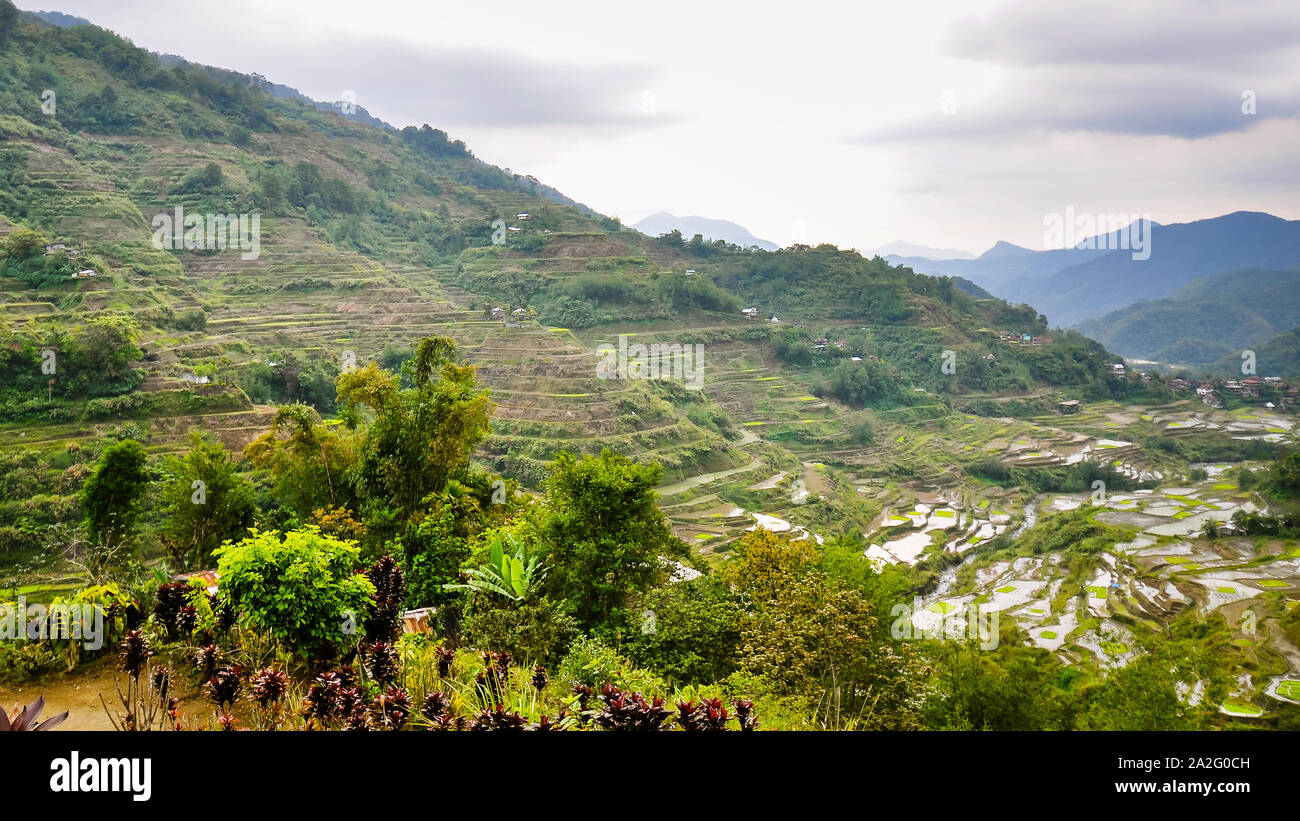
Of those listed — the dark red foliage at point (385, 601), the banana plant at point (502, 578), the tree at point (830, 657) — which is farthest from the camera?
the tree at point (830, 657)

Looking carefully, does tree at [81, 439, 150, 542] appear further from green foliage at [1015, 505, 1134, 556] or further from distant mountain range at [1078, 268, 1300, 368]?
distant mountain range at [1078, 268, 1300, 368]

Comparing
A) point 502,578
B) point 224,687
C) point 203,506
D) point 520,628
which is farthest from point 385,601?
point 203,506

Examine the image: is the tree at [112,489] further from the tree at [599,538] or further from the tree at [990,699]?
the tree at [990,699]

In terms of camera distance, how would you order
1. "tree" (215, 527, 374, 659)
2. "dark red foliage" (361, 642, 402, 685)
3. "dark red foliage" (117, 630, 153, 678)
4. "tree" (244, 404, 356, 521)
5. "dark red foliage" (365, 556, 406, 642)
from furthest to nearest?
"tree" (244, 404, 356, 521) → "tree" (215, 527, 374, 659) → "dark red foliage" (365, 556, 406, 642) → "dark red foliage" (361, 642, 402, 685) → "dark red foliage" (117, 630, 153, 678)

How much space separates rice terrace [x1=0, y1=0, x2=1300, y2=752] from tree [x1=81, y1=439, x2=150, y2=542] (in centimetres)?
6

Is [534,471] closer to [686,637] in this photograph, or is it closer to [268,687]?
[686,637]

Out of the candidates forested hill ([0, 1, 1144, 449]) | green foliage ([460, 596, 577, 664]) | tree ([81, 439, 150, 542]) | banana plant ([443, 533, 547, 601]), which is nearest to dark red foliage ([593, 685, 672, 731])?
green foliage ([460, 596, 577, 664])

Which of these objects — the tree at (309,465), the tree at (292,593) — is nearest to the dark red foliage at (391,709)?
the tree at (292,593)

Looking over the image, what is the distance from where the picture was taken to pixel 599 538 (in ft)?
33.2

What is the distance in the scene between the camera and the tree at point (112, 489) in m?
11.6

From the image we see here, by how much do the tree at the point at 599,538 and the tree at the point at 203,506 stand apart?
6.60m

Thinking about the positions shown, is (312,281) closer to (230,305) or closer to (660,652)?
(230,305)

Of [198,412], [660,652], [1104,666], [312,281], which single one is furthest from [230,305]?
[1104,666]

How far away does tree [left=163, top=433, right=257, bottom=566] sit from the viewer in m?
12.8
